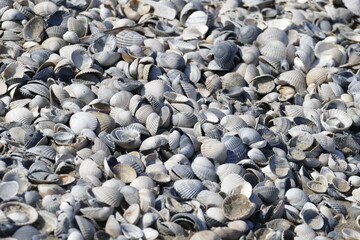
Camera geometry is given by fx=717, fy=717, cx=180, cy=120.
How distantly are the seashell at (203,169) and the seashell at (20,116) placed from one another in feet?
4.49

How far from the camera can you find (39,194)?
4777 millimetres

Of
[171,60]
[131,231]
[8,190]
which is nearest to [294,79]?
[171,60]

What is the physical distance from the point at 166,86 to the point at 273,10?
96.5 inches

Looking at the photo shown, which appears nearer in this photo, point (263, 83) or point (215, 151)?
point (215, 151)

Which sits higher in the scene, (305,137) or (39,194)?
(39,194)

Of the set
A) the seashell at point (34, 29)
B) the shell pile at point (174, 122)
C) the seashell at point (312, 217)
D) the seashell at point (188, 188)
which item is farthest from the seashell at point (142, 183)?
the seashell at point (34, 29)

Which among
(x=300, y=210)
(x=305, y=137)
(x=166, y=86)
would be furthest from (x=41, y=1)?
(x=300, y=210)

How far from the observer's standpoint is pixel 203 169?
17.5ft

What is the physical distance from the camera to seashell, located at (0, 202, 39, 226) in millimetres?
4496

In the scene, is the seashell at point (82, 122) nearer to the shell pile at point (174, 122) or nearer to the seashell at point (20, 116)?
the shell pile at point (174, 122)

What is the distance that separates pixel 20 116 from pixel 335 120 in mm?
2669

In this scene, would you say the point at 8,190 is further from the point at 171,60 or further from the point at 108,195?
the point at 171,60

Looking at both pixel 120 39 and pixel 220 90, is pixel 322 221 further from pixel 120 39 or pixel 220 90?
pixel 120 39

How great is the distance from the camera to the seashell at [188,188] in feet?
16.6
